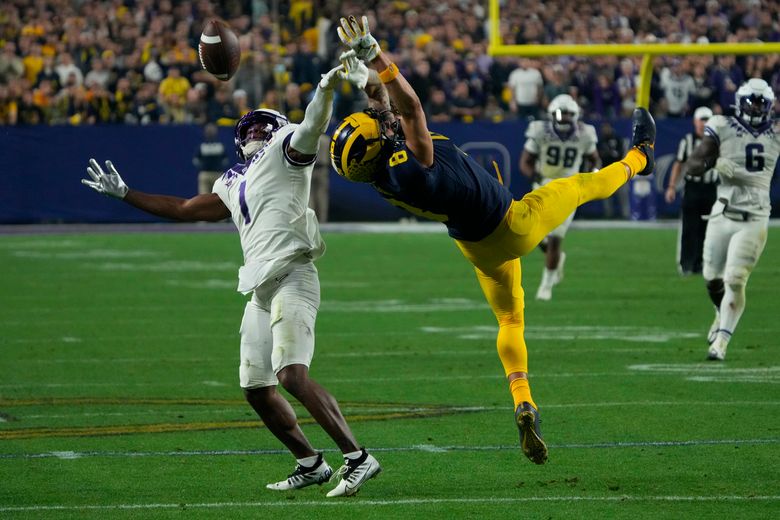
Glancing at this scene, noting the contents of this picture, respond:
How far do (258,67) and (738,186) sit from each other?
13827mm

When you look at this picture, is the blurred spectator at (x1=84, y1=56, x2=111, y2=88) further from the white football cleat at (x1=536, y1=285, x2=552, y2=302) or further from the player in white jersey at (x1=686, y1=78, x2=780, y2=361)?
the player in white jersey at (x1=686, y1=78, x2=780, y2=361)

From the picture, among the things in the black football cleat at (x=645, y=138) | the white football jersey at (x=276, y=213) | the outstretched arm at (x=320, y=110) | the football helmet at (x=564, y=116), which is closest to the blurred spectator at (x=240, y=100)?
the football helmet at (x=564, y=116)

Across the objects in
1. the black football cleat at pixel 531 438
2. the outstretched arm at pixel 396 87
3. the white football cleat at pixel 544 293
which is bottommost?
the white football cleat at pixel 544 293

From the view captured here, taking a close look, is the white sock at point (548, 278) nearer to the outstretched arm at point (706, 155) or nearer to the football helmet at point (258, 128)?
the outstretched arm at point (706, 155)

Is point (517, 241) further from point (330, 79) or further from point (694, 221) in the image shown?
point (694, 221)

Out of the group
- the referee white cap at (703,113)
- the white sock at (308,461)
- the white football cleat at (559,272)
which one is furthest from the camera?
the referee white cap at (703,113)

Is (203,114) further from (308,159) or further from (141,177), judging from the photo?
(308,159)

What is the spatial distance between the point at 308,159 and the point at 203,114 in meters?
17.2

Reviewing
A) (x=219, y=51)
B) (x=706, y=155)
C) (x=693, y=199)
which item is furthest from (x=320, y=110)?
(x=693, y=199)

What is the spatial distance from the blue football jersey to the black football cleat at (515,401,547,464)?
791 mm

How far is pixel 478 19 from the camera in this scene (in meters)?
21.1

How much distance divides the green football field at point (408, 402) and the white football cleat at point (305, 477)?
5 cm

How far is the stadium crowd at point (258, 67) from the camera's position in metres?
21.5

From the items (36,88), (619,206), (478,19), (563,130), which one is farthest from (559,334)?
(36,88)
